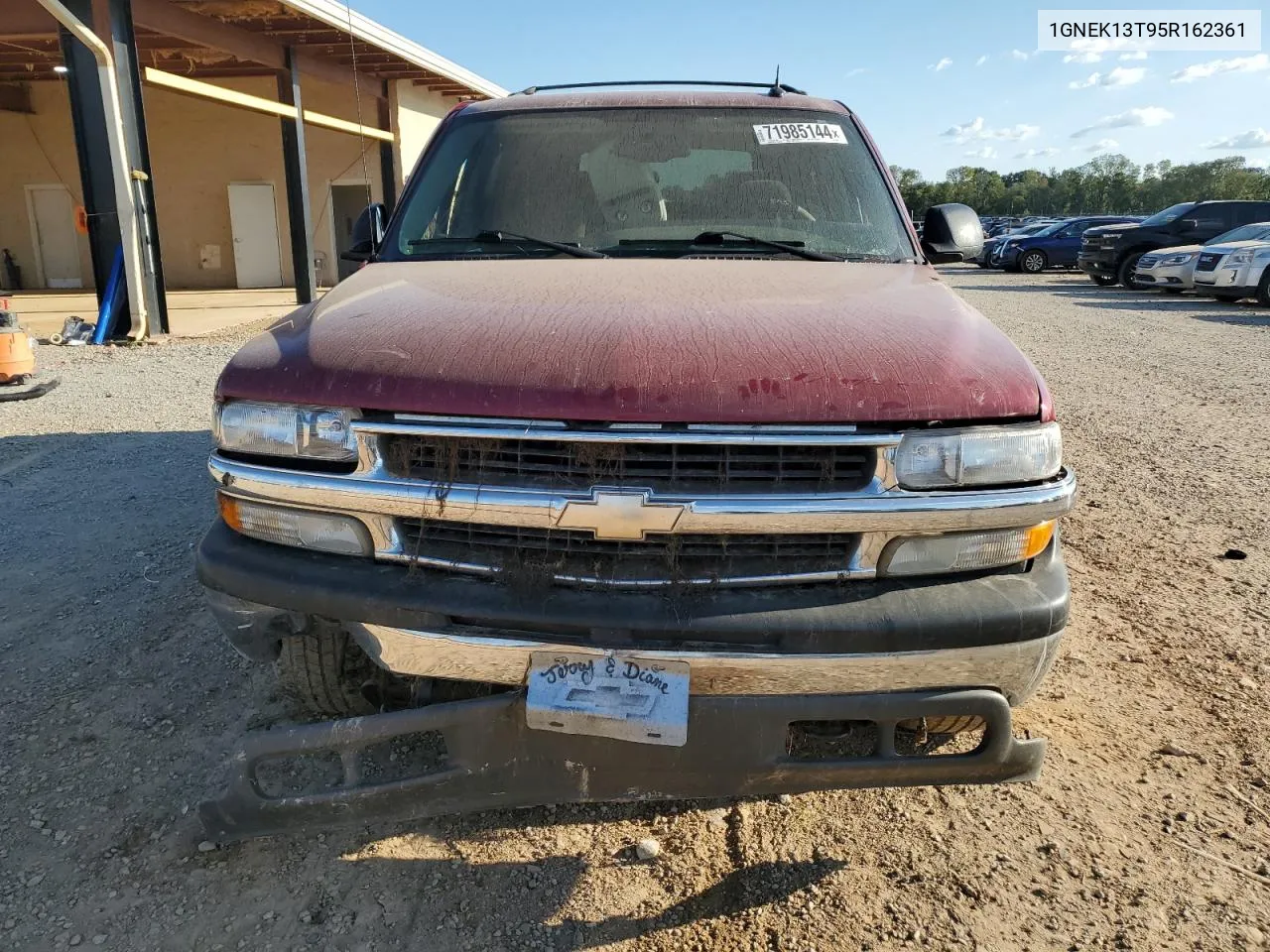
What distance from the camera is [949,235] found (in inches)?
141

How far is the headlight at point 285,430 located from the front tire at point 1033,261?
26.8 m

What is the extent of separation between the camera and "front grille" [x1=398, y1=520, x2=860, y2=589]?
204 centimetres

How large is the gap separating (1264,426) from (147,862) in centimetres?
786

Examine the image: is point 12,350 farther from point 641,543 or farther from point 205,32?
point 641,543

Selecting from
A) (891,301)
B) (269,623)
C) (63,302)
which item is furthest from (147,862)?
(63,302)

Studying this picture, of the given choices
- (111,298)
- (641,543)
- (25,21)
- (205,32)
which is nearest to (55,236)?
(25,21)

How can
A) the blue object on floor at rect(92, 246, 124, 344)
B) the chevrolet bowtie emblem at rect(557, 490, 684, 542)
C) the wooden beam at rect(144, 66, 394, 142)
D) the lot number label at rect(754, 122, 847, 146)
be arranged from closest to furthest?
the chevrolet bowtie emblem at rect(557, 490, 684, 542) → the lot number label at rect(754, 122, 847, 146) → the wooden beam at rect(144, 66, 394, 142) → the blue object on floor at rect(92, 246, 124, 344)

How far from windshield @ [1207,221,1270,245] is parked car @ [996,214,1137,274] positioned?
849 cm

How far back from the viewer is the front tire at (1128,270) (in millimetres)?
19438

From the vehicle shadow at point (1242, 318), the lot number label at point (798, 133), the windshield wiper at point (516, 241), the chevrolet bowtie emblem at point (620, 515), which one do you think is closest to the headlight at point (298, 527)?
the chevrolet bowtie emblem at point (620, 515)

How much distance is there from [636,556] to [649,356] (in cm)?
46

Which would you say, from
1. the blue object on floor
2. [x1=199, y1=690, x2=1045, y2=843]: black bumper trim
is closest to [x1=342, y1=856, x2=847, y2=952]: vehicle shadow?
[x1=199, y1=690, x2=1045, y2=843]: black bumper trim

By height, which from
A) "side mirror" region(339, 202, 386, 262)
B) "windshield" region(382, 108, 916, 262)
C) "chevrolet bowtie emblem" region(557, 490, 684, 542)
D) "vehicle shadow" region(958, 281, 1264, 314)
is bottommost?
"vehicle shadow" region(958, 281, 1264, 314)

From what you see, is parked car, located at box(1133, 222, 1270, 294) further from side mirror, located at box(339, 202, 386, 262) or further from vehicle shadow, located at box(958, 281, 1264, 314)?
side mirror, located at box(339, 202, 386, 262)
